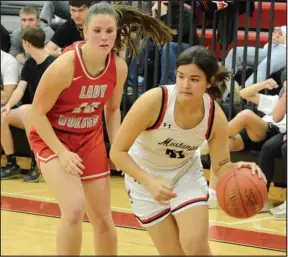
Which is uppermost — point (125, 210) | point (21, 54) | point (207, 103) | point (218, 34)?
point (207, 103)

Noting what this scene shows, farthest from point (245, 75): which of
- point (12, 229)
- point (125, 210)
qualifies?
point (12, 229)

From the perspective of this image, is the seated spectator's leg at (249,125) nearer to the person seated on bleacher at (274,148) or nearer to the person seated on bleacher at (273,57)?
the person seated on bleacher at (274,148)

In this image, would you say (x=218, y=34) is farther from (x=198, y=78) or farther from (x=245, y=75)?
(x=198, y=78)

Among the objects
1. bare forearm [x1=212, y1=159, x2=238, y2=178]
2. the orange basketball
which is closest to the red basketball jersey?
bare forearm [x1=212, y1=159, x2=238, y2=178]

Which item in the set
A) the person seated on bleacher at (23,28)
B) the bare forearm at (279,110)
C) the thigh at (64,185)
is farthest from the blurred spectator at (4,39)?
the thigh at (64,185)

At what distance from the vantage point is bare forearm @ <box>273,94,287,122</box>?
7.20 meters

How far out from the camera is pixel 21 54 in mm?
9891

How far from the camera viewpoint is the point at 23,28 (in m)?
9.37

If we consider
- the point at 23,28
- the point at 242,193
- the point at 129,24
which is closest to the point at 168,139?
the point at 242,193

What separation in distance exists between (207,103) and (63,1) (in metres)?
6.32

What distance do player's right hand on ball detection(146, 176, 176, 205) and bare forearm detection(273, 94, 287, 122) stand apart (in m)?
3.48

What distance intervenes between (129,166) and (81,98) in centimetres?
75

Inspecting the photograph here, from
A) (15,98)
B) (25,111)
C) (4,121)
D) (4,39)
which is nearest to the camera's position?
(25,111)

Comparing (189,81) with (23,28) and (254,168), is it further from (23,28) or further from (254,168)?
(23,28)
